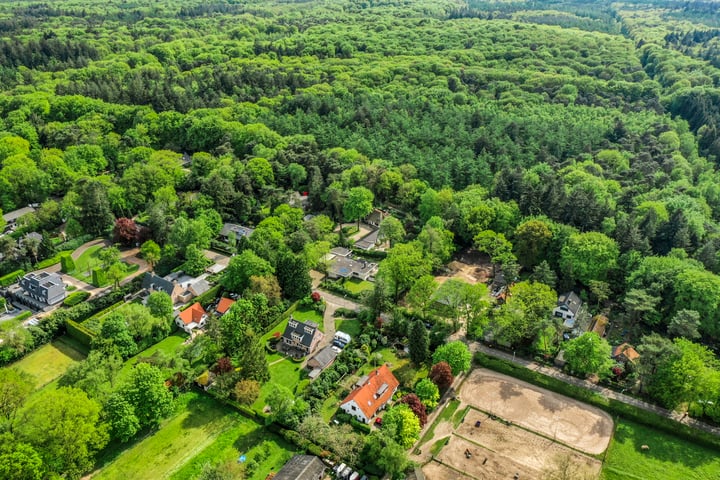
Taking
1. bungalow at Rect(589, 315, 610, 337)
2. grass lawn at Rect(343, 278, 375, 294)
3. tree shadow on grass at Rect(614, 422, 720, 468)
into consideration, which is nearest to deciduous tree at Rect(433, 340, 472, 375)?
tree shadow on grass at Rect(614, 422, 720, 468)

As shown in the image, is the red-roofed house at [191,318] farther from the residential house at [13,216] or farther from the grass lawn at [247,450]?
the residential house at [13,216]

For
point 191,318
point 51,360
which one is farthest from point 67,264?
point 191,318

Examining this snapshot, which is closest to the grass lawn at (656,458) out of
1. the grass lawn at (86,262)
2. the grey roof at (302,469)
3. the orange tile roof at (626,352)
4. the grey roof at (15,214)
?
the orange tile roof at (626,352)

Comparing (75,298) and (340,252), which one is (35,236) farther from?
(340,252)

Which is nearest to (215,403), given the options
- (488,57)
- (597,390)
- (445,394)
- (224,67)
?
(445,394)

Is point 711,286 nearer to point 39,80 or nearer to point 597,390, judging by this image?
point 597,390

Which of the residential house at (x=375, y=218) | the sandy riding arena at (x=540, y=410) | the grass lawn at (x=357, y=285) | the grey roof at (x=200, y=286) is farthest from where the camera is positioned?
the residential house at (x=375, y=218)
